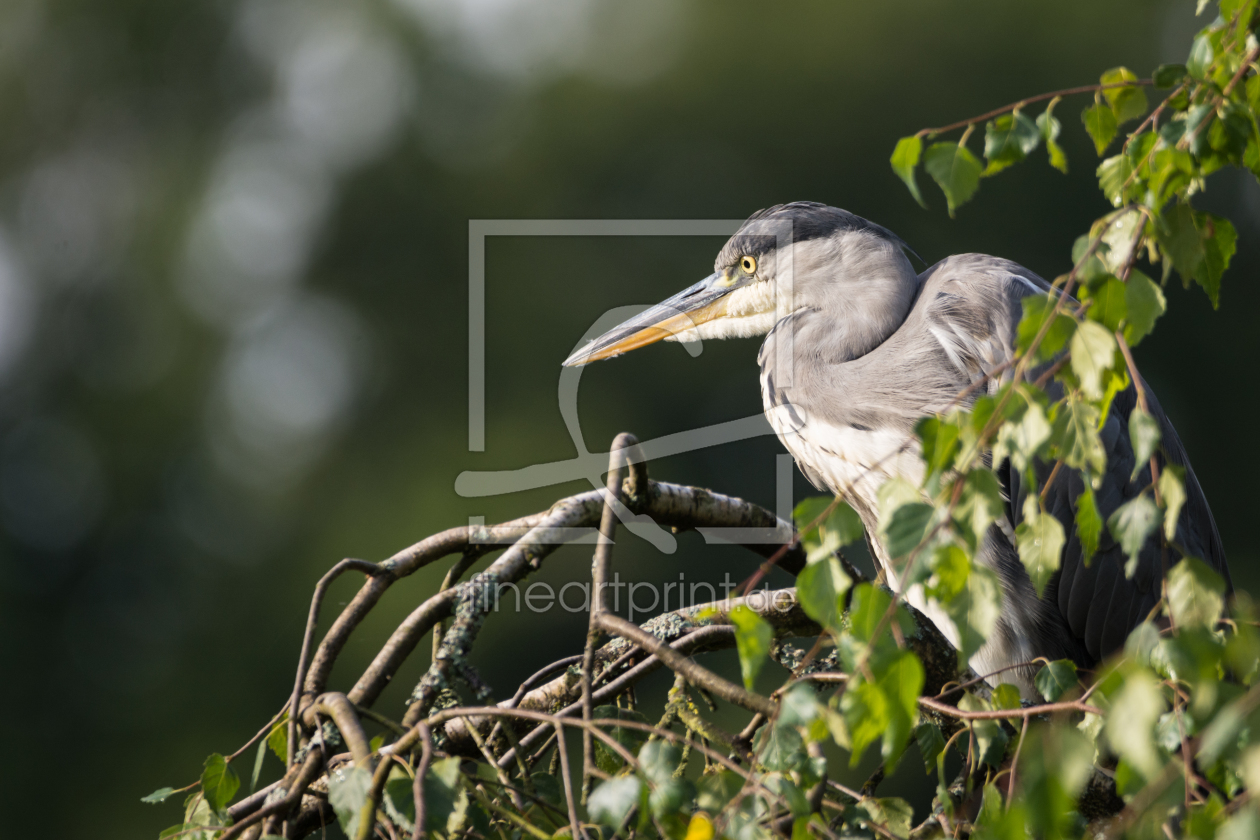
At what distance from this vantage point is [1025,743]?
666mm

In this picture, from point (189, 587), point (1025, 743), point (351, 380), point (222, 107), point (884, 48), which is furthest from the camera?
point (222, 107)

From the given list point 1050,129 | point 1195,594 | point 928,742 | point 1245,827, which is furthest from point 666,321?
point 1245,827

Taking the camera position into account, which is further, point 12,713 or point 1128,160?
point 12,713

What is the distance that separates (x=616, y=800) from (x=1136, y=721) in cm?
29

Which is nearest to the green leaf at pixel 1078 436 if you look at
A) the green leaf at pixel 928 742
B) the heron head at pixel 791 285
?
the green leaf at pixel 928 742

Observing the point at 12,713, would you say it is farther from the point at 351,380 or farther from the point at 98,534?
the point at 351,380

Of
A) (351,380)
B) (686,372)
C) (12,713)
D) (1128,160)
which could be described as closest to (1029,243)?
(686,372)

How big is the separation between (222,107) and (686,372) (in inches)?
216

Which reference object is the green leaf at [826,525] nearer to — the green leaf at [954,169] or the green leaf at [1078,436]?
the green leaf at [1078,436]

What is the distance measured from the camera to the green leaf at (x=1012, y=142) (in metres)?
0.71

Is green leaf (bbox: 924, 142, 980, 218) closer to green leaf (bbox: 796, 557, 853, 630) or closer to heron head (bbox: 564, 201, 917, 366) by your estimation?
green leaf (bbox: 796, 557, 853, 630)

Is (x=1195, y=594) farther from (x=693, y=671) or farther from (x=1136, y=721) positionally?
(x=693, y=671)

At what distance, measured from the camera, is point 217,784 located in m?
0.82

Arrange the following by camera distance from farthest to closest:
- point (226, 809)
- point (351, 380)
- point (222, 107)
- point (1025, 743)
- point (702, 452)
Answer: point (222, 107) → point (351, 380) → point (702, 452) → point (226, 809) → point (1025, 743)
